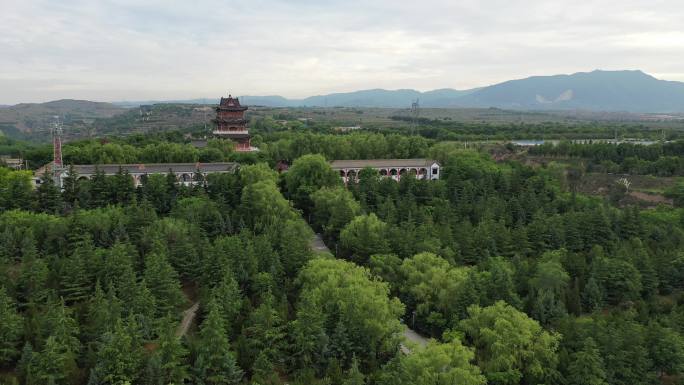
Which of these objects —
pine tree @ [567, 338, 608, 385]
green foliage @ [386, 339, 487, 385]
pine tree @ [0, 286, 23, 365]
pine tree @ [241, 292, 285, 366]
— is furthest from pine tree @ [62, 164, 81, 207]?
pine tree @ [567, 338, 608, 385]

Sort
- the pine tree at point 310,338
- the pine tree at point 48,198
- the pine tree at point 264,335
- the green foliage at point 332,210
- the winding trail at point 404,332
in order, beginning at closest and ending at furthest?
1. the pine tree at point 264,335
2. the pine tree at point 310,338
3. the winding trail at point 404,332
4. the pine tree at point 48,198
5. the green foliage at point 332,210

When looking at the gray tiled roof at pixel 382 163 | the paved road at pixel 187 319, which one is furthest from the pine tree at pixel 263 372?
the gray tiled roof at pixel 382 163

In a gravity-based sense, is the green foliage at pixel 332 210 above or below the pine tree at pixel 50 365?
above

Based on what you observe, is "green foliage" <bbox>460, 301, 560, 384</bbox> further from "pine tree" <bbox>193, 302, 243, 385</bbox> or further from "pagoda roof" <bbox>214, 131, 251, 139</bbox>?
"pagoda roof" <bbox>214, 131, 251, 139</bbox>

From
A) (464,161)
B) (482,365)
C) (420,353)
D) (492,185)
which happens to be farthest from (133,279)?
(464,161)

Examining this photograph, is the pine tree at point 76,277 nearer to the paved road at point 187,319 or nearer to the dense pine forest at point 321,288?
the dense pine forest at point 321,288

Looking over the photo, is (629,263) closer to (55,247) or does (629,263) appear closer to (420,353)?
(420,353)
